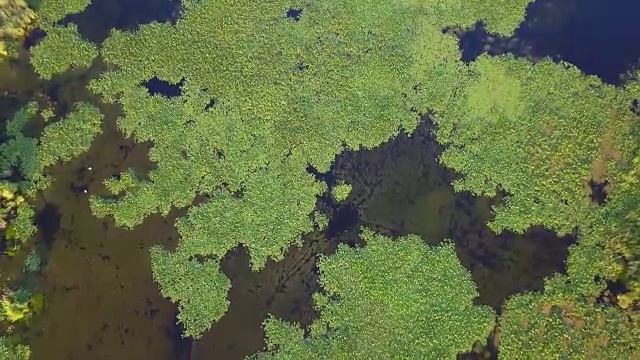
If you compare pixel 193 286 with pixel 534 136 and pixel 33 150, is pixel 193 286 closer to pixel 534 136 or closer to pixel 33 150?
pixel 33 150

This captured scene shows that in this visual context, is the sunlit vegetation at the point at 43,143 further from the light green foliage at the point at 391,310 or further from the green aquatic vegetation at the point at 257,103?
the light green foliage at the point at 391,310

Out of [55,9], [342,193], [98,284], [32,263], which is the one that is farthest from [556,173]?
[55,9]

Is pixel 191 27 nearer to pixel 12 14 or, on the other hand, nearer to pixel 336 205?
pixel 12 14

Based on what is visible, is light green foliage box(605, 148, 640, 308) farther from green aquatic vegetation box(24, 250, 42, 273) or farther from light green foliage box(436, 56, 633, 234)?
green aquatic vegetation box(24, 250, 42, 273)

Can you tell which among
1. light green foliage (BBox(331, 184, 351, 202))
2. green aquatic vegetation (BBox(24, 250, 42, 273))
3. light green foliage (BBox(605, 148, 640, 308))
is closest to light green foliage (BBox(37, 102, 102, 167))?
green aquatic vegetation (BBox(24, 250, 42, 273))

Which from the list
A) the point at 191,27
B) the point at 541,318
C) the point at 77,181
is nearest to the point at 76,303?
the point at 77,181

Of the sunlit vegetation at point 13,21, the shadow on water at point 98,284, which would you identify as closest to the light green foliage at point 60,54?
the sunlit vegetation at point 13,21
